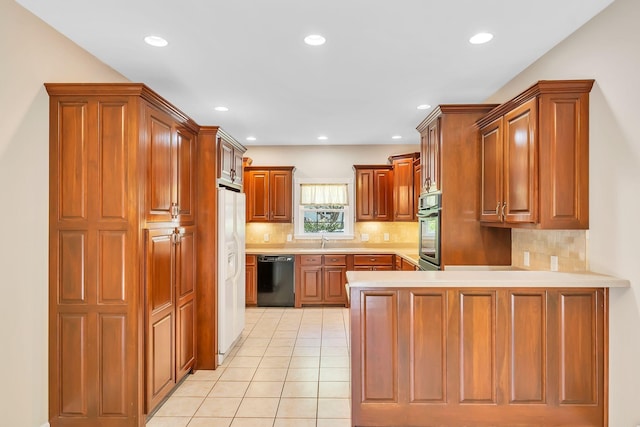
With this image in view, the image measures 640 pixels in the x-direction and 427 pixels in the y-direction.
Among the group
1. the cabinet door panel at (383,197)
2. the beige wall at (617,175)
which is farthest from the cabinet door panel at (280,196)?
the beige wall at (617,175)

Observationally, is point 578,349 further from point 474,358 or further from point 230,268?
point 230,268

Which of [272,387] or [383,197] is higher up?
[383,197]

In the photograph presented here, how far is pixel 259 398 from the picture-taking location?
2906 mm

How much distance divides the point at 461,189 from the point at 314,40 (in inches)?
74.8

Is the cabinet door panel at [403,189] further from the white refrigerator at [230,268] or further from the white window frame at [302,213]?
the white refrigerator at [230,268]

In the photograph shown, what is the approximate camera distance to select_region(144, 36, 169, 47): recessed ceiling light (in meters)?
2.56

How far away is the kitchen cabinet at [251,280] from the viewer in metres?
5.75

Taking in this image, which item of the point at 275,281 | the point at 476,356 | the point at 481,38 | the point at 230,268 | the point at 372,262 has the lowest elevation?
the point at 275,281

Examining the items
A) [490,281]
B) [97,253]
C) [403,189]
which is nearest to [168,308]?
[97,253]

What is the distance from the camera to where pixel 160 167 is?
267 cm

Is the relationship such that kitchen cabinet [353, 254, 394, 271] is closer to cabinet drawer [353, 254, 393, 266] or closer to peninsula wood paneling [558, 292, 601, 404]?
cabinet drawer [353, 254, 393, 266]

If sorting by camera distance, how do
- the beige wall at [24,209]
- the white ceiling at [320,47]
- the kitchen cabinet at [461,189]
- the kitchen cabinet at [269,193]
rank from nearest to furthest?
the beige wall at [24,209]
the white ceiling at [320,47]
the kitchen cabinet at [461,189]
the kitchen cabinet at [269,193]

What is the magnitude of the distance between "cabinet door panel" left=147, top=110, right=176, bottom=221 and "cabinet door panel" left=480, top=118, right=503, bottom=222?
104 inches

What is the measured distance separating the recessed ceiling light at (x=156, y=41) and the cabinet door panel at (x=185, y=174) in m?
0.65
